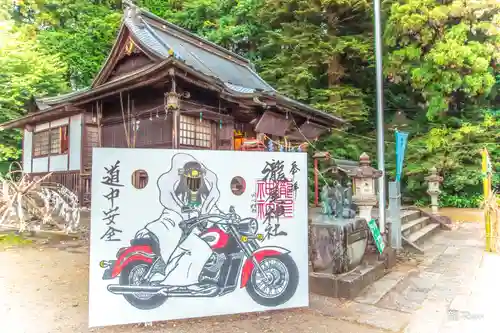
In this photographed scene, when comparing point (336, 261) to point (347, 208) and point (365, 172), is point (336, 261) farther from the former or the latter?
→ point (365, 172)

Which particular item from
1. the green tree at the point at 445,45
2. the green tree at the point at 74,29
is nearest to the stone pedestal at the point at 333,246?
the green tree at the point at 445,45

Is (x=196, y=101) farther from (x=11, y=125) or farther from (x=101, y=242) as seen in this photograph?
(x=11, y=125)

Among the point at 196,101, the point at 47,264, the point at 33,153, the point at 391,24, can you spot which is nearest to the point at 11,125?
the point at 33,153

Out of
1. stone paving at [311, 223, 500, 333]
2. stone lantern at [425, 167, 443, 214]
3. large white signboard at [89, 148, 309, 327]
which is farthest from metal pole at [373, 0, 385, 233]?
stone lantern at [425, 167, 443, 214]

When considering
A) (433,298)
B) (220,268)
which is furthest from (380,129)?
(220,268)

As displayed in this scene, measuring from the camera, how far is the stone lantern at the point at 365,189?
613cm

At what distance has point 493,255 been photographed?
7152 millimetres

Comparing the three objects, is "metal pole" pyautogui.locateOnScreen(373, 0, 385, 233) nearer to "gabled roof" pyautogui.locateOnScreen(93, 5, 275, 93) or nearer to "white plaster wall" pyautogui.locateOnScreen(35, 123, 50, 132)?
"gabled roof" pyautogui.locateOnScreen(93, 5, 275, 93)

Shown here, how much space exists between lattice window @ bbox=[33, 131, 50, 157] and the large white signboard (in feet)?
40.5

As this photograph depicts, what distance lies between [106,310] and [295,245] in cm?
217

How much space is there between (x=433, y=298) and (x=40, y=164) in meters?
15.0

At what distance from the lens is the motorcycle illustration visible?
3.39 metres

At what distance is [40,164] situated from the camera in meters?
14.1

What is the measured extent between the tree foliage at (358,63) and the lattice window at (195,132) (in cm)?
679
